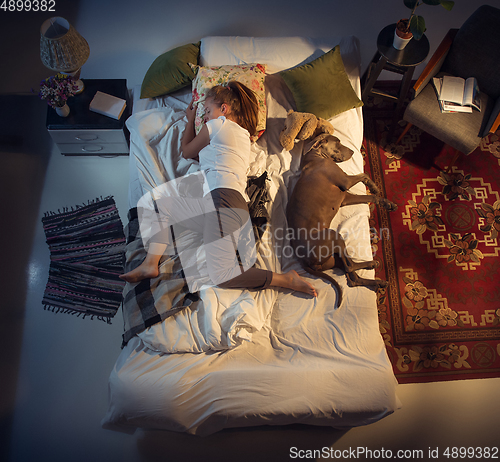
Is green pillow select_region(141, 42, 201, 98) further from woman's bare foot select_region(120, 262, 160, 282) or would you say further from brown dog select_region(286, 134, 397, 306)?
woman's bare foot select_region(120, 262, 160, 282)

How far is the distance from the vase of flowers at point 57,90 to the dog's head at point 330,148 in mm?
1687

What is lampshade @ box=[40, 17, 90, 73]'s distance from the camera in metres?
2.27

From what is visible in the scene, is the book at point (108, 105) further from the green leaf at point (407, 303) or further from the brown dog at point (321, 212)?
the green leaf at point (407, 303)

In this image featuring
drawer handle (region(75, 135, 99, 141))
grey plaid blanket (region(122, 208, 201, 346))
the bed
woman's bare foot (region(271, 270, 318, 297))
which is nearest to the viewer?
the bed

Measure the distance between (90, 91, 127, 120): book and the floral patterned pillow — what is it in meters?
0.57

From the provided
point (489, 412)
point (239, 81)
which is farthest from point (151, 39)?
point (489, 412)

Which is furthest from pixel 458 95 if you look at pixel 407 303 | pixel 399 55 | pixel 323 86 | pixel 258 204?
pixel 258 204

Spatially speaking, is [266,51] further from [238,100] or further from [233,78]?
[238,100]

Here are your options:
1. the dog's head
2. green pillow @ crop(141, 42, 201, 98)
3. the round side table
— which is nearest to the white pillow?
green pillow @ crop(141, 42, 201, 98)

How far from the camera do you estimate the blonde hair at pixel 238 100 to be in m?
2.25

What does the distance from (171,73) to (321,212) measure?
1.49m

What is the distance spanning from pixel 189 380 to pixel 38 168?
7.24ft

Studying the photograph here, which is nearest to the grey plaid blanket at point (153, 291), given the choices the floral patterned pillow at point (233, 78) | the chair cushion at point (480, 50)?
the floral patterned pillow at point (233, 78)

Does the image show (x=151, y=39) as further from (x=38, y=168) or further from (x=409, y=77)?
(x=409, y=77)
